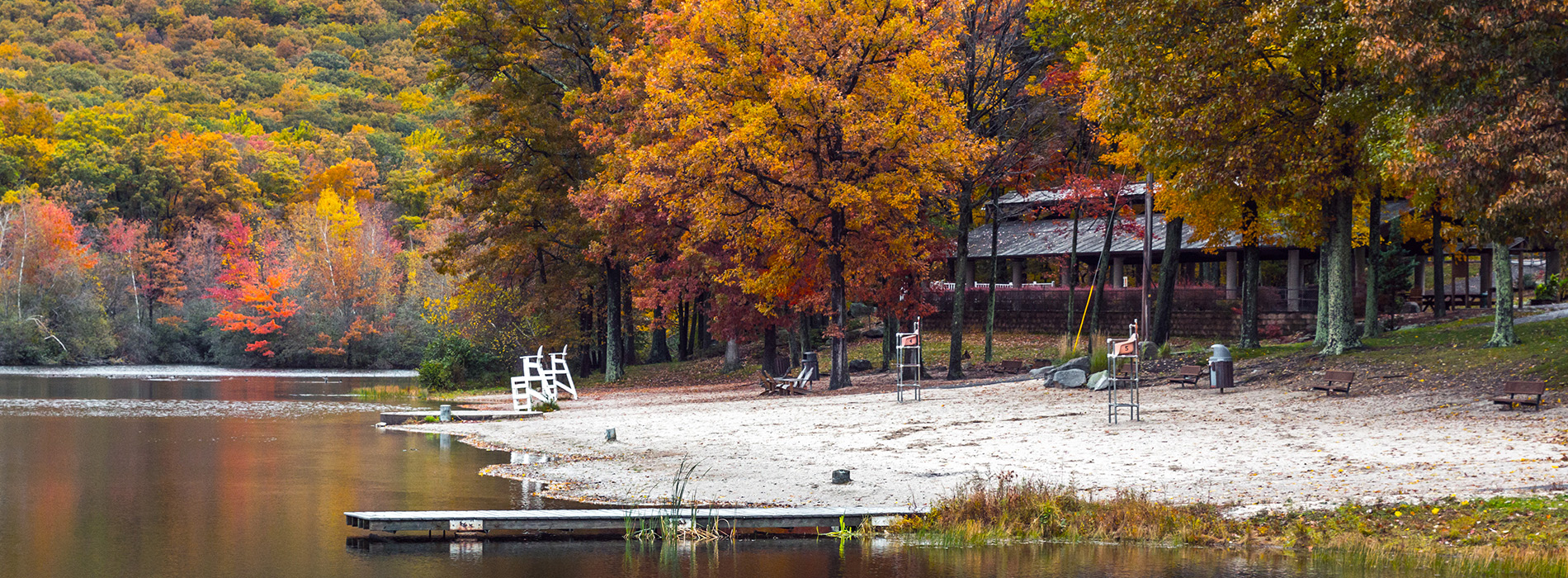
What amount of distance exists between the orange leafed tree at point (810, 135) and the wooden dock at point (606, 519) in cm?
1652

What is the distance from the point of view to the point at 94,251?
76312 mm

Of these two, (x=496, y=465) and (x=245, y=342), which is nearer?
(x=496, y=465)

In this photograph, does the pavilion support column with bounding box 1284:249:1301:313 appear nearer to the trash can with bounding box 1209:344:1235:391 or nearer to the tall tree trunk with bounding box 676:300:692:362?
the trash can with bounding box 1209:344:1235:391

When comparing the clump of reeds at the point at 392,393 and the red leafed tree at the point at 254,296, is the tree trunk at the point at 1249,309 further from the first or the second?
the red leafed tree at the point at 254,296

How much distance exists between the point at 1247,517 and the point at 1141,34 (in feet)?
52.0

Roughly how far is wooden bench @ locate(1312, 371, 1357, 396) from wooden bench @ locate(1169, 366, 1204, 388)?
266cm

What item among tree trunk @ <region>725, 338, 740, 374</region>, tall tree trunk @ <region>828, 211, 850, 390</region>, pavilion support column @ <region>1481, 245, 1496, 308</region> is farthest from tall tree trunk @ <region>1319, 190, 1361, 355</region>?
pavilion support column @ <region>1481, 245, 1496, 308</region>

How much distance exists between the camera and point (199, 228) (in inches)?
3118

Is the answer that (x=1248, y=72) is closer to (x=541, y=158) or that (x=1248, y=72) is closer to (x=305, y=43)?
(x=541, y=158)

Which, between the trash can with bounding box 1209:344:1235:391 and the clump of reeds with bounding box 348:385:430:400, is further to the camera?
the clump of reeds with bounding box 348:385:430:400

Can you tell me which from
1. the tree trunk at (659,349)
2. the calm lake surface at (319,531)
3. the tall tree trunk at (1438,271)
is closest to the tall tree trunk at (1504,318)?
the tall tree trunk at (1438,271)

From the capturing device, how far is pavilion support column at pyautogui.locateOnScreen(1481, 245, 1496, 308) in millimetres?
48812

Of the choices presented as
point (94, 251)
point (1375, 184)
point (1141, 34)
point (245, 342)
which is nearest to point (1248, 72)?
point (1141, 34)

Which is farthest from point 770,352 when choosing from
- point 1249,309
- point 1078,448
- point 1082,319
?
point 1078,448
